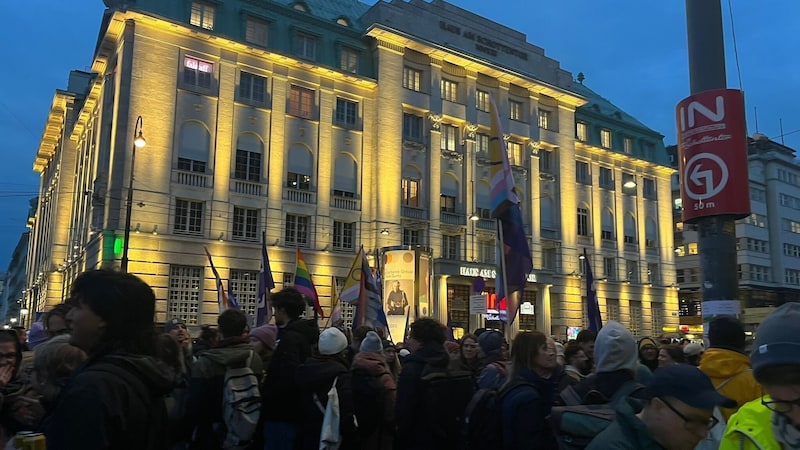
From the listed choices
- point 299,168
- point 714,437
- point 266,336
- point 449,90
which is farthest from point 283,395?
point 449,90

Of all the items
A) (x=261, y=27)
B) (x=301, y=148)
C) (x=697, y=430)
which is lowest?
(x=697, y=430)

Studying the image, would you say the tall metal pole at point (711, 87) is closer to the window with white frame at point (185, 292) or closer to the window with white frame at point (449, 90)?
the window with white frame at point (185, 292)

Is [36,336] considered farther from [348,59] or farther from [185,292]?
[348,59]

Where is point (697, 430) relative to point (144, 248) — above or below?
below

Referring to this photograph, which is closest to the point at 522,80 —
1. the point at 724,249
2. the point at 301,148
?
the point at 301,148

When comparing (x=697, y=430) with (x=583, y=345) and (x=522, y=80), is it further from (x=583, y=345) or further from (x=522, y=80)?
(x=522, y=80)

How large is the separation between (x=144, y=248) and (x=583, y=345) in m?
23.7

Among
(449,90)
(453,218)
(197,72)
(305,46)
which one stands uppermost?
(305,46)

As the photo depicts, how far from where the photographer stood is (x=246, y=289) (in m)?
29.4

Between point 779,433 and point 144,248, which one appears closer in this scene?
point 779,433

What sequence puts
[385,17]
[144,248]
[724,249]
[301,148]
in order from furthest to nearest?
[385,17] < [301,148] < [144,248] < [724,249]

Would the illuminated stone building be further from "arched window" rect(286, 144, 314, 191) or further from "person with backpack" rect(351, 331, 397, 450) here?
"person with backpack" rect(351, 331, 397, 450)

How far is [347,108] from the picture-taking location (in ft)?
112

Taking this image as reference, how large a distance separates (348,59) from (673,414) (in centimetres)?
3335
